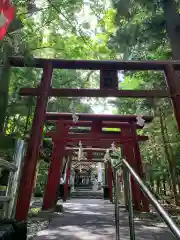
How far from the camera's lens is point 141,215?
257 inches

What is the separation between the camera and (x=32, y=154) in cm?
403

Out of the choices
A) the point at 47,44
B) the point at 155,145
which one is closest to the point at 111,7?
the point at 47,44

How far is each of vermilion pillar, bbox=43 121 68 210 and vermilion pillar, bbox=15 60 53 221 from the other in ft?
10.3

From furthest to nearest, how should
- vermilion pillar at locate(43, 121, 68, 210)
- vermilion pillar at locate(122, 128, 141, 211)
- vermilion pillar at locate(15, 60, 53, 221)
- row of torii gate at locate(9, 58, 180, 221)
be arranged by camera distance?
1. vermilion pillar at locate(43, 121, 68, 210)
2. vermilion pillar at locate(122, 128, 141, 211)
3. row of torii gate at locate(9, 58, 180, 221)
4. vermilion pillar at locate(15, 60, 53, 221)

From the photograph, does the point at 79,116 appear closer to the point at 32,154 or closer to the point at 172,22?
the point at 32,154

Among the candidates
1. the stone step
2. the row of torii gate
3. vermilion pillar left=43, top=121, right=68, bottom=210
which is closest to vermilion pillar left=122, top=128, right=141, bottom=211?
the row of torii gate

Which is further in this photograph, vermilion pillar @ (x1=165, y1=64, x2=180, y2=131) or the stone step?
the stone step

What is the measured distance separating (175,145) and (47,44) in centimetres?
717

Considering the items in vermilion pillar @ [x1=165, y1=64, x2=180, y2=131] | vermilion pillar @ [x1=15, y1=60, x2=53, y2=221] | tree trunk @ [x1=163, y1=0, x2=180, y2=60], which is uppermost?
tree trunk @ [x1=163, y1=0, x2=180, y2=60]

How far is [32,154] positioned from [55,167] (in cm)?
424

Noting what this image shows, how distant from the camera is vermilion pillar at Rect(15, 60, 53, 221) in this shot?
3.73 m

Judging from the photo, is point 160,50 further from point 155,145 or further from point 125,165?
point 125,165

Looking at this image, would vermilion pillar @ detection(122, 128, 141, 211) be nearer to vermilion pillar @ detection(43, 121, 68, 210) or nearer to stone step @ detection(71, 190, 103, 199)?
vermilion pillar @ detection(43, 121, 68, 210)

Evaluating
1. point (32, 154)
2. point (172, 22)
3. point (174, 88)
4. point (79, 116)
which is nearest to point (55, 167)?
point (79, 116)
